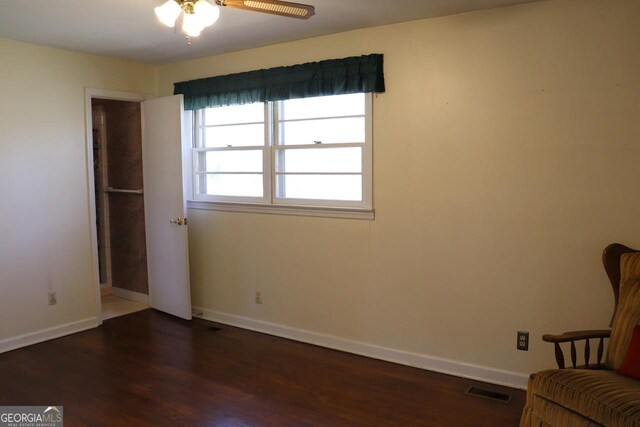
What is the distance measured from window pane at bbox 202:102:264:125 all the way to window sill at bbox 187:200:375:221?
0.71 metres

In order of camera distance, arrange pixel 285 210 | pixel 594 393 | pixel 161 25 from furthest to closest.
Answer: pixel 285 210 < pixel 161 25 < pixel 594 393

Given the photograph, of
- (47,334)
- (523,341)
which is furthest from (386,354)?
(47,334)

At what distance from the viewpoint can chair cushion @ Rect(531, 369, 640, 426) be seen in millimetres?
1928

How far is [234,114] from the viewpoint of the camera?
4.27 meters

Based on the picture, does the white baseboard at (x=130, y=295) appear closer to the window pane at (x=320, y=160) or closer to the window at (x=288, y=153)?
the window at (x=288, y=153)

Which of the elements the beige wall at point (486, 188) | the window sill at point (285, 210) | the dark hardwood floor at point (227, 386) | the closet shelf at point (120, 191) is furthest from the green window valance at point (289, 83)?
the dark hardwood floor at point (227, 386)

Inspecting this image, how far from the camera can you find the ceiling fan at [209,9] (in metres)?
2.15

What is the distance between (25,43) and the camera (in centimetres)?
378

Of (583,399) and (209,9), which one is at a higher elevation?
(209,9)

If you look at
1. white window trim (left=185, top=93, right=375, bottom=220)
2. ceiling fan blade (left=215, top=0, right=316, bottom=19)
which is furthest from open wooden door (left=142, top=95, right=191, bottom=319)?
ceiling fan blade (left=215, top=0, right=316, bottom=19)

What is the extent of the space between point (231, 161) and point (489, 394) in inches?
106

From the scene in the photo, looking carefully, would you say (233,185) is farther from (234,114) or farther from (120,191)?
(120,191)

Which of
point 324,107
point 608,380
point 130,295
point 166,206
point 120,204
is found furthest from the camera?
point 120,204

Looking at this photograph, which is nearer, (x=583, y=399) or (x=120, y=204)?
(x=583, y=399)
